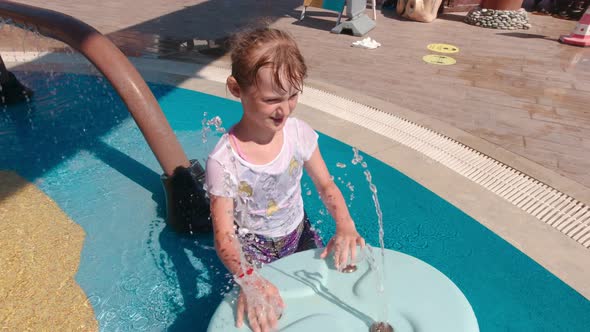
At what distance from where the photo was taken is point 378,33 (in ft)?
29.6

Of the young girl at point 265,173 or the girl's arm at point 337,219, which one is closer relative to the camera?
the young girl at point 265,173

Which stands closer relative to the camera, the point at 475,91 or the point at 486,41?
the point at 475,91

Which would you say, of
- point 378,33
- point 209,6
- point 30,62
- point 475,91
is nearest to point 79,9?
point 209,6

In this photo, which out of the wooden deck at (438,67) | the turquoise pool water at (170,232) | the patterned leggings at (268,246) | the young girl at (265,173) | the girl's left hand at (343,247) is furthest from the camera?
the wooden deck at (438,67)

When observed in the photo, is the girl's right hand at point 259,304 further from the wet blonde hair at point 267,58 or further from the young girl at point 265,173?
the wet blonde hair at point 267,58

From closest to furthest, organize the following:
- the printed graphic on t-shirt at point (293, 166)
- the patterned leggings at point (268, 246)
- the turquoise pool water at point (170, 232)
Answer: the printed graphic on t-shirt at point (293, 166), the patterned leggings at point (268, 246), the turquoise pool water at point (170, 232)

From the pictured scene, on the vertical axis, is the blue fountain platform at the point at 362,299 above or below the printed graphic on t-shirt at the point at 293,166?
below

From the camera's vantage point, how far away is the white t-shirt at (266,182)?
2.15 m

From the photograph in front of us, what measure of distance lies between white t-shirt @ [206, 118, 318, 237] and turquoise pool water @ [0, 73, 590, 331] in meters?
0.93

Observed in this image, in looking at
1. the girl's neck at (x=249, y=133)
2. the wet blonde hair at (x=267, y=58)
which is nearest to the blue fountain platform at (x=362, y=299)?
the girl's neck at (x=249, y=133)

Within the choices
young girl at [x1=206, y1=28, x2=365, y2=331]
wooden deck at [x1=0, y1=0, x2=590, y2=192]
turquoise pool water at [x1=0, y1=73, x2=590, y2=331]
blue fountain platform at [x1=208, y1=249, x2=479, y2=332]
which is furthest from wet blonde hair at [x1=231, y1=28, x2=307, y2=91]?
wooden deck at [x1=0, y1=0, x2=590, y2=192]

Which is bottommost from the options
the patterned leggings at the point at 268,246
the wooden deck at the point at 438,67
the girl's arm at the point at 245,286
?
the wooden deck at the point at 438,67

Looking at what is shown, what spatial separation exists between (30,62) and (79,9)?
4.07 meters

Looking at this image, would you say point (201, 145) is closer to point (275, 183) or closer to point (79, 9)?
point (275, 183)
